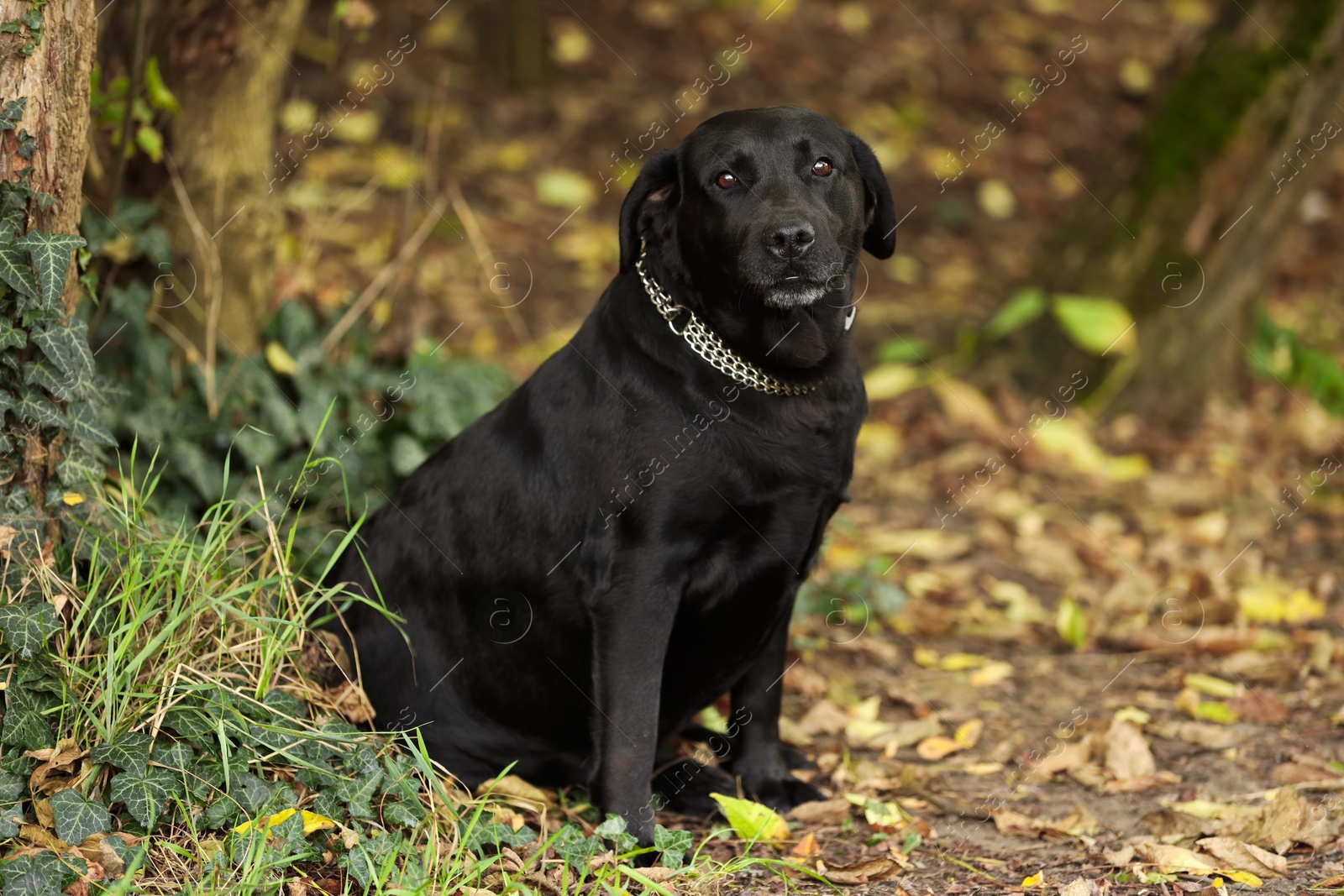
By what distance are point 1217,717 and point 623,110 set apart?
6087 millimetres

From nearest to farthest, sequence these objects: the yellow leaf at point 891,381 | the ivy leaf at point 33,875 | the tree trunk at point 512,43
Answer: the ivy leaf at point 33,875, the yellow leaf at point 891,381, the tree trunk at point 512,43

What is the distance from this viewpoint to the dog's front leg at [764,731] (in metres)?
3.58

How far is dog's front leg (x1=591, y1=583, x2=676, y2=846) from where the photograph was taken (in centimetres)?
305

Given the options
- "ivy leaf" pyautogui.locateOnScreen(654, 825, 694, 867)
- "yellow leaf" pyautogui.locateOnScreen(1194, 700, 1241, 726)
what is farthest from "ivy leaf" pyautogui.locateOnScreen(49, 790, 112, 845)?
"yellow leaf" pyautogui.locateOnScreen(1194, 700, 1241, 726)

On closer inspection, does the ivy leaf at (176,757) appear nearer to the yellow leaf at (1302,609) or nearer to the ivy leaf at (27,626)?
the ivy leaf at (27,626)

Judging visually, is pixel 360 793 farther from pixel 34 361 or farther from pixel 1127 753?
pixel 1127 753

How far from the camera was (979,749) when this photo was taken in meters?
3.91

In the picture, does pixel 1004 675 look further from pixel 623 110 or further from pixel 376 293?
pixel 623 110

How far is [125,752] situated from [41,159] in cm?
140

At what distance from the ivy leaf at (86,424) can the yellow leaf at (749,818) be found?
1.80 meters

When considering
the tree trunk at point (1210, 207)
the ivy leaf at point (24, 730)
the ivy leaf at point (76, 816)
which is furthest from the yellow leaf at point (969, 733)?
the tree trunk at point (1210, 207)

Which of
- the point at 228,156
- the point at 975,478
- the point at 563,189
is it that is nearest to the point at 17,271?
the point at 228,156

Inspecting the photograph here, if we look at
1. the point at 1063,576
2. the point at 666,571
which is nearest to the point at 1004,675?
the point at 1063,576

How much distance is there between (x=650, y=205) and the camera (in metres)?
3.34
